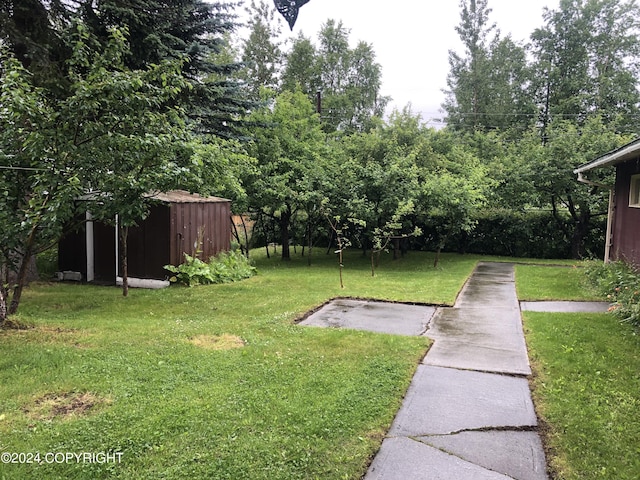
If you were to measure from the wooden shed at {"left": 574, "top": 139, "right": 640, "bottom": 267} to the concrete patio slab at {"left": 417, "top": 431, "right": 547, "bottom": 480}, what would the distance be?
234 inches

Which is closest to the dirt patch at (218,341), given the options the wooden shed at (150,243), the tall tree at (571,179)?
the wooden shed at (150,243)

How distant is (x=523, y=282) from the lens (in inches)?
348

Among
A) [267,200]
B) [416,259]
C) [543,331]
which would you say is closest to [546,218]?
[416,259]

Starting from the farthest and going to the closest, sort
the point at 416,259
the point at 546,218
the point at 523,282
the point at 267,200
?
1. the point at 546,218
2. the point at 416,259
3. the point at 267,200
4. the point at 523,282

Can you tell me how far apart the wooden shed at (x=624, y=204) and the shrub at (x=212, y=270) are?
290 inches

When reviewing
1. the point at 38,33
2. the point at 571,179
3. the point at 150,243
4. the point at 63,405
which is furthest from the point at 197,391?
the point at 571,179

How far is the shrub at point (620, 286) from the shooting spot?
5.36 metres

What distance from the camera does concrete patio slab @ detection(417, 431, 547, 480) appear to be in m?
2.36

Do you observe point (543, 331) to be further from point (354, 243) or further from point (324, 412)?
point (354, 243)

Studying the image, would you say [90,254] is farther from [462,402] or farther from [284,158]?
[462,402]

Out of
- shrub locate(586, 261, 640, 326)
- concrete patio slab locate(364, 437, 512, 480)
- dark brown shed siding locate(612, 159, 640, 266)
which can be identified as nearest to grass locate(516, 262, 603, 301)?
shrub locate(586, 261, 640, 326)

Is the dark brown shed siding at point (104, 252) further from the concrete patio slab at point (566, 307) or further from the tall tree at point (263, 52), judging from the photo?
the tall tree at point (263, 52)

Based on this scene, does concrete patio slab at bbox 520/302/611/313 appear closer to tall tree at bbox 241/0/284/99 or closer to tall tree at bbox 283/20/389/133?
tall tree at bbox 283/20/389/133

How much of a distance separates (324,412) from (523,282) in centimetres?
722
